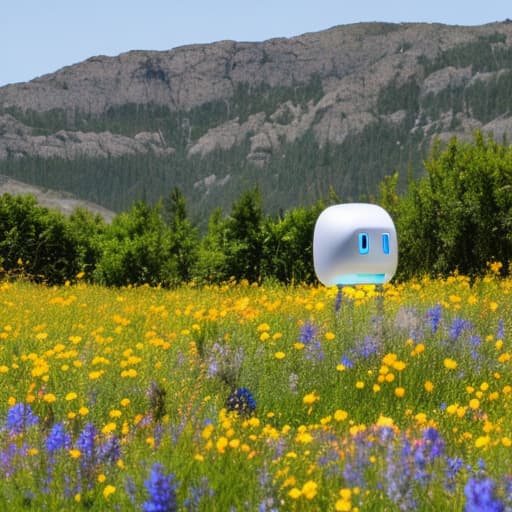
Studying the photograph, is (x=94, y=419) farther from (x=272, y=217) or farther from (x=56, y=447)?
(x=272, y=217)

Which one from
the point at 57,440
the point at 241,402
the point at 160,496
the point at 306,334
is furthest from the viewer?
the point at 306,334

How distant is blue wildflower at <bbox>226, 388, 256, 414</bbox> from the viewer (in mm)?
4348

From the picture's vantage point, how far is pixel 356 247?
7.46 meters

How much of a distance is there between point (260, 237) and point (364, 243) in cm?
795

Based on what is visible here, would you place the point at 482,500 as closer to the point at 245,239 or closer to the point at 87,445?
the point at 87,445

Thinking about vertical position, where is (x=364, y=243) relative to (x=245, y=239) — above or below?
below

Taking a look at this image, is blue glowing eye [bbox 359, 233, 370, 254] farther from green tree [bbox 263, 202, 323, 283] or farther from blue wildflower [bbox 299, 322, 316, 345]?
green tree [bbox 263, 202, 323, 283]

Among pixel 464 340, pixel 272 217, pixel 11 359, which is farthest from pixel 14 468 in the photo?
pixel 272 217

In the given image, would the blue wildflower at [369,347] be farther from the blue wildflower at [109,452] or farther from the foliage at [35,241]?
the foliage at [35,241]

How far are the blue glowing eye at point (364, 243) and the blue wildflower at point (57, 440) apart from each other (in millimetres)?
4731

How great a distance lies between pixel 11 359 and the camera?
5.66m

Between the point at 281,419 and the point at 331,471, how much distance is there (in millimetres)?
1681

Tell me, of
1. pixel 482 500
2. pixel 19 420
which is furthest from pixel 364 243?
pixel 482 500

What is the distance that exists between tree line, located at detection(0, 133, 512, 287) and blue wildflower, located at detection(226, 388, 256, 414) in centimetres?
872
